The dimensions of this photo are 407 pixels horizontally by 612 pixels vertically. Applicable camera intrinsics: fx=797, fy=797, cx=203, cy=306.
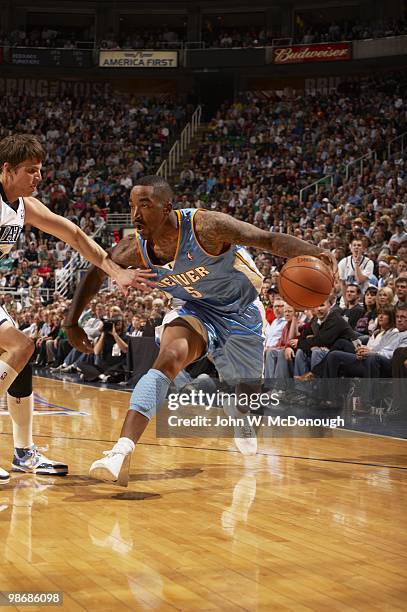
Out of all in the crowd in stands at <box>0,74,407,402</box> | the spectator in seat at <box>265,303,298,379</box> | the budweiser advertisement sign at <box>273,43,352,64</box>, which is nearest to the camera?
the crowd in stands at <box>0,74,407,402</box>

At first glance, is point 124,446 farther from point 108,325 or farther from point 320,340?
point 108,325

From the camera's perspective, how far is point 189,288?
4.81 metres

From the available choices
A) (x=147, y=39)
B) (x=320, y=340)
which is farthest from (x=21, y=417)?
(x=147, y=39)

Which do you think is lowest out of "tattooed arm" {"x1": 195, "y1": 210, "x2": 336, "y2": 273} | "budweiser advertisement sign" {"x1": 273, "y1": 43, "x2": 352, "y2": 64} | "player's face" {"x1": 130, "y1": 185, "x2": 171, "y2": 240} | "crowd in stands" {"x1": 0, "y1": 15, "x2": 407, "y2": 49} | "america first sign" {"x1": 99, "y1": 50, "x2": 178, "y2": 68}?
"tattooed arm" {"x1": 195, "y1": 210, "x2": 336, "y2": 273}

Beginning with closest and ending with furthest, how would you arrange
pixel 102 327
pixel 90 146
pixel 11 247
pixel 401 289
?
pixel 11 247, pixel 401 289, pixel 102 327, pixel 90 146

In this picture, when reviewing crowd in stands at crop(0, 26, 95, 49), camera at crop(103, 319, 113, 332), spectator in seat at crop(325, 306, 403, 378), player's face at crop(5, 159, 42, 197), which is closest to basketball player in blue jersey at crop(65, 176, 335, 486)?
player's face at crop(5, 159, 42, 197)

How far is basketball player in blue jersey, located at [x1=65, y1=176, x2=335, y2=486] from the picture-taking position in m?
4.24

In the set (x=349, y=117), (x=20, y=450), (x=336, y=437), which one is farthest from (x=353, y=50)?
(x=20, y=450)

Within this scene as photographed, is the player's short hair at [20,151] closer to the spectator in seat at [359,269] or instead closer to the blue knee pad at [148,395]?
the blue knee pad at [148,395]

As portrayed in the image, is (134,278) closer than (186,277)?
Yes

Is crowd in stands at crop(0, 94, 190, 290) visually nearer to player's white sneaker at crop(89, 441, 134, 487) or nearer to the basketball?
the basketball

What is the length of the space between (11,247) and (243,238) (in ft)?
4.29

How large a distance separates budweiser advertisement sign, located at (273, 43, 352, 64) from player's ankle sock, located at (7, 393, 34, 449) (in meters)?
23.4

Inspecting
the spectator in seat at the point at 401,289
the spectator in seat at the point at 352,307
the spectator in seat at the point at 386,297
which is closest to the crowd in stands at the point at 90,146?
the spectator in seat at the point at 352,307
